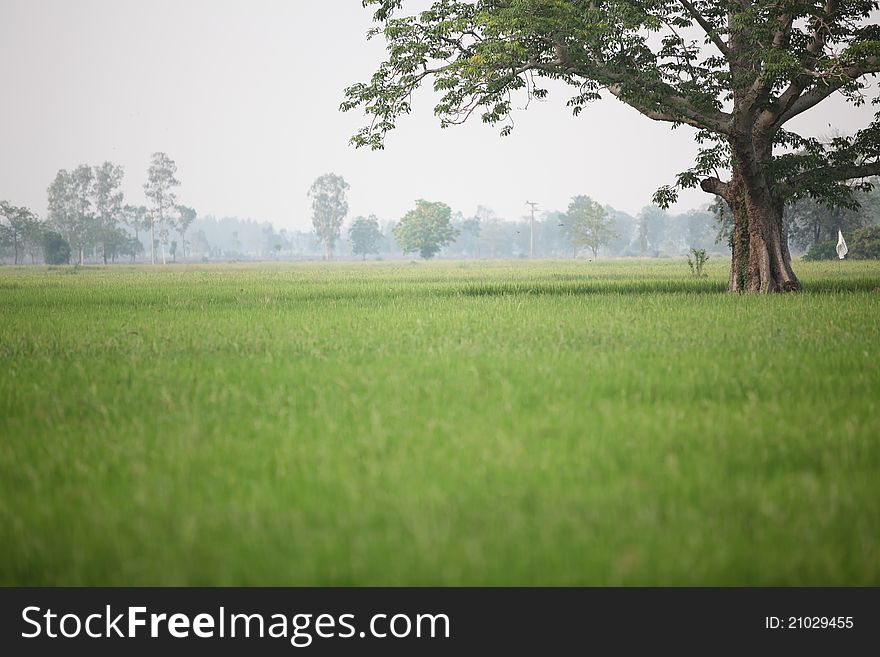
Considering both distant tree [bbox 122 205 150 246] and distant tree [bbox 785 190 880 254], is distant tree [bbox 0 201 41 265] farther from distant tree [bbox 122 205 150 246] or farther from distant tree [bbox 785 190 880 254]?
distant tree [bbox 785 190 880 254]

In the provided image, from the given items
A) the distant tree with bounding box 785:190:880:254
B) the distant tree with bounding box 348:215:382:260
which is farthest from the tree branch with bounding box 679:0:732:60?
the distant tree with bounding box 348:215:382:260

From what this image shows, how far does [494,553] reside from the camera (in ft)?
12.0

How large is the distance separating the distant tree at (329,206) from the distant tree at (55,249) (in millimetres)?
67814

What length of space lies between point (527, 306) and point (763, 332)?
7.68 m

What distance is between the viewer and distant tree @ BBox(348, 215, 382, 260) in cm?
19025

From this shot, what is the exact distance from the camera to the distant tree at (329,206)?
172375 millimetres

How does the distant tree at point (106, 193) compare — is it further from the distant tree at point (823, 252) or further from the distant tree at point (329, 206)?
the distant tree at point (823, 252)

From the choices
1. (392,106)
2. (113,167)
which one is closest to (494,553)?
(392,106)

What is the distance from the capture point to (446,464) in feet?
16.9

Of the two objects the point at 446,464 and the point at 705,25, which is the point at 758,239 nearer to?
the point at 705,25

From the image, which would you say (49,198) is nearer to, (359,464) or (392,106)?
(392,106)

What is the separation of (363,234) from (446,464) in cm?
18937

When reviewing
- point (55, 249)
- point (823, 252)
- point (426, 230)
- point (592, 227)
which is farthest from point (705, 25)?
point (592, 227)
